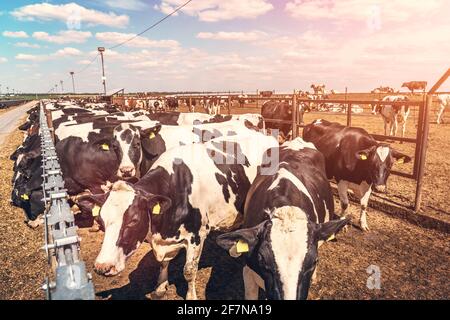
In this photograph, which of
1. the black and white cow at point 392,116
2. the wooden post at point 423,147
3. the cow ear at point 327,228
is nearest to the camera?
the cow ear at point 327,228

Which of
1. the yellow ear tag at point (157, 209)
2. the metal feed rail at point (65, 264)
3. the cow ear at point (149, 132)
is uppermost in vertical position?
the cow ear at point (149, 132)

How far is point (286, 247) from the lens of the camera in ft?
7.97

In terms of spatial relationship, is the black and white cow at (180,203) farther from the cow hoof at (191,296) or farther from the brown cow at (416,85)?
the brown cow at (416,85)

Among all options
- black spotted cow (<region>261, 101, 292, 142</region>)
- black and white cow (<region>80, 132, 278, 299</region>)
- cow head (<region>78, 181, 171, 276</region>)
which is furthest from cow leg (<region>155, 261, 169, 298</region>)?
black spotted cow (<region>261, 101, 292, 142</region>)

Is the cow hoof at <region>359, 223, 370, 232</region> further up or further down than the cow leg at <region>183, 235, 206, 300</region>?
further down

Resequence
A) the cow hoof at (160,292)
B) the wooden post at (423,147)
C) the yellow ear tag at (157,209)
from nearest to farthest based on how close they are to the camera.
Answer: the yellow ear tag at (157,209) → the cow hoof at (160,292) → the wooden post at (423,147)

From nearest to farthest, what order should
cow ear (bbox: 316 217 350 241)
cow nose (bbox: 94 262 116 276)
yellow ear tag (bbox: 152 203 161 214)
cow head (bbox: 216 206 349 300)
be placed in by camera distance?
1. cow head (bbox: 216 206 349 300)
2. cow ear (bbox: 316 217 350 241)
3. cow nose (bbox: 94 262 116 276)
4. yellow ear tag (bbox: 152 203 161 214)

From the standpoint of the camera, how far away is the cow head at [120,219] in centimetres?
300

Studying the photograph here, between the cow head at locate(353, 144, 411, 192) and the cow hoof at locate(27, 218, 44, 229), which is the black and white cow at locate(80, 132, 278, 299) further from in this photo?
the cow hoof at locate(27, 218, 44, 229)

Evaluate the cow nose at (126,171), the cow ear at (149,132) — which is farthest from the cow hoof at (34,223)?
the cow ear at (149,132)

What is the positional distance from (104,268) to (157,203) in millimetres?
789

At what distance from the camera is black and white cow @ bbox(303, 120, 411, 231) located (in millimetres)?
5617

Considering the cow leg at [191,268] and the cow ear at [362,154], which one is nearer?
the cow leg at [191,268]

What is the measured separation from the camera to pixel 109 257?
298 centimetres
